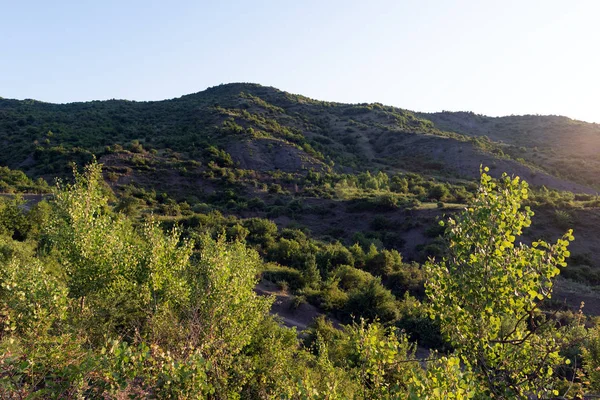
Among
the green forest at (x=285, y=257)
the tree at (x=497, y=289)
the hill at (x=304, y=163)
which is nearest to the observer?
the tree at (x=497, y=289)

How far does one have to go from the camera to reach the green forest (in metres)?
4.40

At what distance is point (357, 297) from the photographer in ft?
63.9

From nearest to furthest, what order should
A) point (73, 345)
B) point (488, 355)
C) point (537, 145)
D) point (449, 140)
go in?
point (488, 355), point (73, 345), point (449, 140), point (537, 145)

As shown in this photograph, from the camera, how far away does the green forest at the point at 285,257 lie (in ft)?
14.4

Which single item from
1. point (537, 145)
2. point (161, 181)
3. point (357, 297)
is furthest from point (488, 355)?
point (537, 145)

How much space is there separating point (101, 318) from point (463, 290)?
839cm

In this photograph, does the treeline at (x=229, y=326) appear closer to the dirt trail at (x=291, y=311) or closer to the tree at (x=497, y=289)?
the tree at (x=497, y=289)

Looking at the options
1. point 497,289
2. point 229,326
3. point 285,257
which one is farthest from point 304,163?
Answer: point 497,289

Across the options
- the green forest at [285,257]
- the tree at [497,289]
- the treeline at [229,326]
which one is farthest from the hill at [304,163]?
the tree at [497,289]

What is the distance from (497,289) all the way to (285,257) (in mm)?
21861

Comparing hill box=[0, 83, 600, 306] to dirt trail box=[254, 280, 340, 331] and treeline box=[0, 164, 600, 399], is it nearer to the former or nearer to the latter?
dirt trail box=[254, 280, 340, 331]

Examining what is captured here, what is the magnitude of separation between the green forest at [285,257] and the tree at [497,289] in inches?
1.1

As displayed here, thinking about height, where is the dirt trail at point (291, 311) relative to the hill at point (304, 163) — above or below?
below

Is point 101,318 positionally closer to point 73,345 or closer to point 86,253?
point 86,253
